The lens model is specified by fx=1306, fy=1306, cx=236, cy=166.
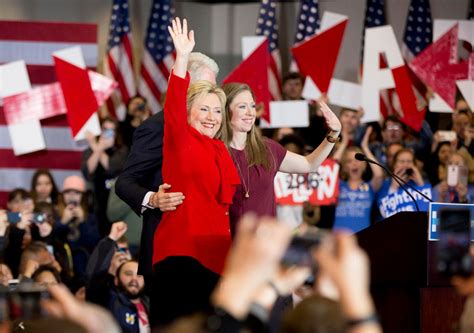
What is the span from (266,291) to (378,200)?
5.96 metres

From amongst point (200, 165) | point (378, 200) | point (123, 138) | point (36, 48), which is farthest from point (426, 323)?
point (36, 48)

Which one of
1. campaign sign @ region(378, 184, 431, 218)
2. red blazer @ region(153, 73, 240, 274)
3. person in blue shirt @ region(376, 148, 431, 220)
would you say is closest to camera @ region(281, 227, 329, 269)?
red blazer @ region(153, 73, 240, 274)

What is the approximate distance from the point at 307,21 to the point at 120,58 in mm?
1714

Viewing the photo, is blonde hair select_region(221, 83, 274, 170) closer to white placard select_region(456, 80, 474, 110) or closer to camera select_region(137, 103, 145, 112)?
camera select_region(137, 103, 145, 112)

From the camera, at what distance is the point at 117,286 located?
8062mm

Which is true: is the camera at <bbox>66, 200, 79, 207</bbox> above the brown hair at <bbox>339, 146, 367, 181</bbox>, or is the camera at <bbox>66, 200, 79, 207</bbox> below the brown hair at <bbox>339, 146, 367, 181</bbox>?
below

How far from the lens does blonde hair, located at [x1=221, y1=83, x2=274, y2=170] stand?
18.2 feet

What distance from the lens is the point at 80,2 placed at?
39.7 feet

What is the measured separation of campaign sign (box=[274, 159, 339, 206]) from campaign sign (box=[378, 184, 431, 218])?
0.38 meters

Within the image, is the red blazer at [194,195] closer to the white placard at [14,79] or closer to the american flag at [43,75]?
the white placard at [14,79]

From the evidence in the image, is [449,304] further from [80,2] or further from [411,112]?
[80,2]

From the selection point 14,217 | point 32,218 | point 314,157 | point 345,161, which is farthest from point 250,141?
point 345,161

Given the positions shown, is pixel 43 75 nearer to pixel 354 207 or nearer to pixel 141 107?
pixel 141 107

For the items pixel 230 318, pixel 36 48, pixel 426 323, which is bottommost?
pixel 426 323
